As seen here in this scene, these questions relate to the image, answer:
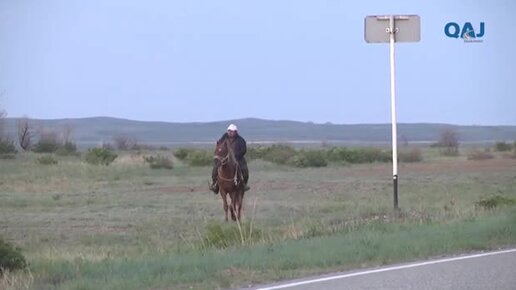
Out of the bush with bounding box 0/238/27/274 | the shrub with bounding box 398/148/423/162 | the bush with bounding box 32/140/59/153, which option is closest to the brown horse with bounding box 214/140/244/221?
the bush with bounding box 0/238/27/274

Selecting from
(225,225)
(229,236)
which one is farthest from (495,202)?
(229,236)

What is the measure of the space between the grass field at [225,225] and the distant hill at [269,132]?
10618 centimetres

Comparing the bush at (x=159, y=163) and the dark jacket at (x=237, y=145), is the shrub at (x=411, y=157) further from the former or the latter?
the dark jacket at (x=237, y=145)

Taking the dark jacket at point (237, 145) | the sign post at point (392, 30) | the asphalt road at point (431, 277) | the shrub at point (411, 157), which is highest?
the sign post at point (392, 30)

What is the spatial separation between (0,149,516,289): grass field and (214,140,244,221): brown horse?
32.0 inches

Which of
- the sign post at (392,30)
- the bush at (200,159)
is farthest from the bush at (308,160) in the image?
the sign post at (392,30)

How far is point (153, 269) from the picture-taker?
14.8 m

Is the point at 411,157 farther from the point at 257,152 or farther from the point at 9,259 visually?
the point at 9,259

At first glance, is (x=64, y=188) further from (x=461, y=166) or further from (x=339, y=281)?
(x=339, y=281)

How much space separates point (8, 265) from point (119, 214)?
15395 mm

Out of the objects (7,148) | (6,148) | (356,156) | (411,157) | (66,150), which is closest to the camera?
(356,156)

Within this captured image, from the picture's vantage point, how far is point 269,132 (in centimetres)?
16875

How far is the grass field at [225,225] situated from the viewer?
1496cm

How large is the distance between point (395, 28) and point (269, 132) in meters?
145
